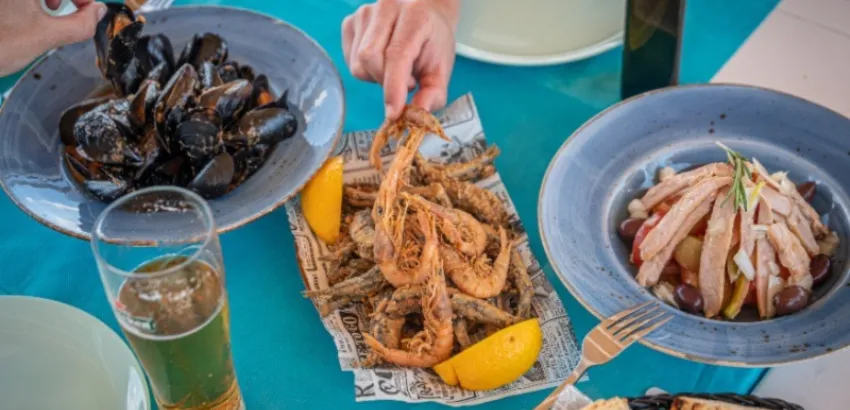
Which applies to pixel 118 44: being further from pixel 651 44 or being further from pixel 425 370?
pixel 651 44

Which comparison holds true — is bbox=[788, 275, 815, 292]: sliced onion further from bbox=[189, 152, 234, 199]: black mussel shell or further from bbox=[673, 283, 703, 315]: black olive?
bbox=[189, 152, 234, 199]: black mussel shell

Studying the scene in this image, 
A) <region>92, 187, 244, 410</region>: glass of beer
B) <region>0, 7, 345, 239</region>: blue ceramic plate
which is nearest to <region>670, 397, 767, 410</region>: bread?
<region>92, 187, 244, 410</region>: glass of beer

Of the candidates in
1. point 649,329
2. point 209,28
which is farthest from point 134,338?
point 209,28

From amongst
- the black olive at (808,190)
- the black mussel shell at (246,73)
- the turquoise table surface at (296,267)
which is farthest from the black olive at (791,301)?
the black mussel shell at (246,73)

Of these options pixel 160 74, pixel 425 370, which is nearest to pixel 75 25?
pixel 160 74

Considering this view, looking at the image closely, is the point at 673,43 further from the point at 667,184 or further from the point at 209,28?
the point at 209,28

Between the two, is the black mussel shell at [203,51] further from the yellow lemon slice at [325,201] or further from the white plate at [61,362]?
the white plate at [61,362]

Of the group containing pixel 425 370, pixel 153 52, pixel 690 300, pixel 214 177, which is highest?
pixel 153 52
